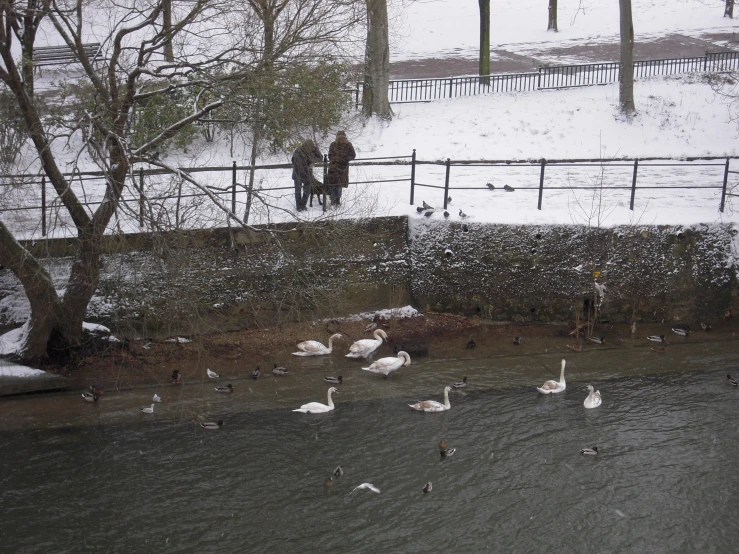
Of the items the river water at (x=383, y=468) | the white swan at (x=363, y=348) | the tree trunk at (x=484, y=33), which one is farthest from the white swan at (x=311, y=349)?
the tree trunk at (x=484, y=33)

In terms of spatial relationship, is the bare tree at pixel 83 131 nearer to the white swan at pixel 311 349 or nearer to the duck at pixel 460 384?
the white swan at pixel 311 349

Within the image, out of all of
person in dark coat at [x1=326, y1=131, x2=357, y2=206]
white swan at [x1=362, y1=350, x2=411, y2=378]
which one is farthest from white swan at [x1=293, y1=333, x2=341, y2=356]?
person in dark coat at [x1=326, y1=131, x2=357, y2=206]

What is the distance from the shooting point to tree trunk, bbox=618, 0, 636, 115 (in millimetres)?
21141

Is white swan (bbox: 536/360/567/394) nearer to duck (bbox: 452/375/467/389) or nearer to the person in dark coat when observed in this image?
duck (bbox: 452/375/467/389)

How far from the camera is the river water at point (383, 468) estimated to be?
805 centimetres

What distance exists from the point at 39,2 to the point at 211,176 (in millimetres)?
5780

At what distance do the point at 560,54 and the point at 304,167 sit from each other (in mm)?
22360

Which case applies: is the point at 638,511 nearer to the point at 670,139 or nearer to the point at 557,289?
the point at 557,289

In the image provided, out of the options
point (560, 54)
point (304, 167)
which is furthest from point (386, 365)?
point (560, 54)

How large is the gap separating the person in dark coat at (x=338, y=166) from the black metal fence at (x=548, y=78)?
990cm

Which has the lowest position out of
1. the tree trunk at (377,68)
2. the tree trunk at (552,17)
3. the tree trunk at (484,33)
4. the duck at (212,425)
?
the duck at (212,425)

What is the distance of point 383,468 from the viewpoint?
9344 mm

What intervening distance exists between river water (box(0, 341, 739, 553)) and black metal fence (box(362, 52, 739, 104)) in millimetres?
14796

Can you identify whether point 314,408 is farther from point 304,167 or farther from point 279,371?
point 304,167
